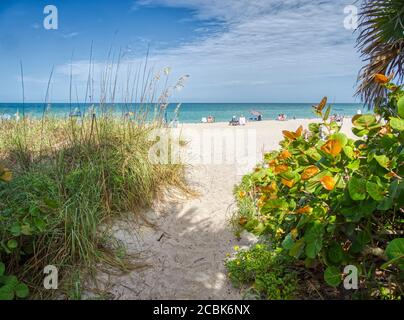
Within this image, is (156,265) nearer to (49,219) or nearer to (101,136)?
(49,219)

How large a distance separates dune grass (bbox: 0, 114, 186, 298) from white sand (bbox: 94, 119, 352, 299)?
28 cm

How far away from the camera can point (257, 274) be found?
2773mm

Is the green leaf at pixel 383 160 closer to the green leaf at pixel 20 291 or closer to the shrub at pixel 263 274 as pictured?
the shrub at pixel 263 274

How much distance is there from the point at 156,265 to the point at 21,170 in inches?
101

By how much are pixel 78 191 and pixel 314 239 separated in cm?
267

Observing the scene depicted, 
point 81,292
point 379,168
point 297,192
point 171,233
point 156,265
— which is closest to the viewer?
point 379,168

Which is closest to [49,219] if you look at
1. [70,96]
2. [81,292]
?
[81,292]

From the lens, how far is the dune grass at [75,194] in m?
2.70

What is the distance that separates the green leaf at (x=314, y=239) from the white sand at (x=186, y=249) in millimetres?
1172

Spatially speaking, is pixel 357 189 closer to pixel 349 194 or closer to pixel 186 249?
pixel 349 194

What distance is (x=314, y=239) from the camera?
1798mm

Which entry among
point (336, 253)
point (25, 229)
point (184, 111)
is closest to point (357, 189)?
point (336, 253)

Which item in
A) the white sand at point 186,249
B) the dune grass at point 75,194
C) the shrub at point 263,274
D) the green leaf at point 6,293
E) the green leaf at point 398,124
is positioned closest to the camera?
the green leaf at point 398,124

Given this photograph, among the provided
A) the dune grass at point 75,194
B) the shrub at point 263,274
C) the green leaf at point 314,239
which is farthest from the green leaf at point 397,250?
the dune grass at point 75,194
